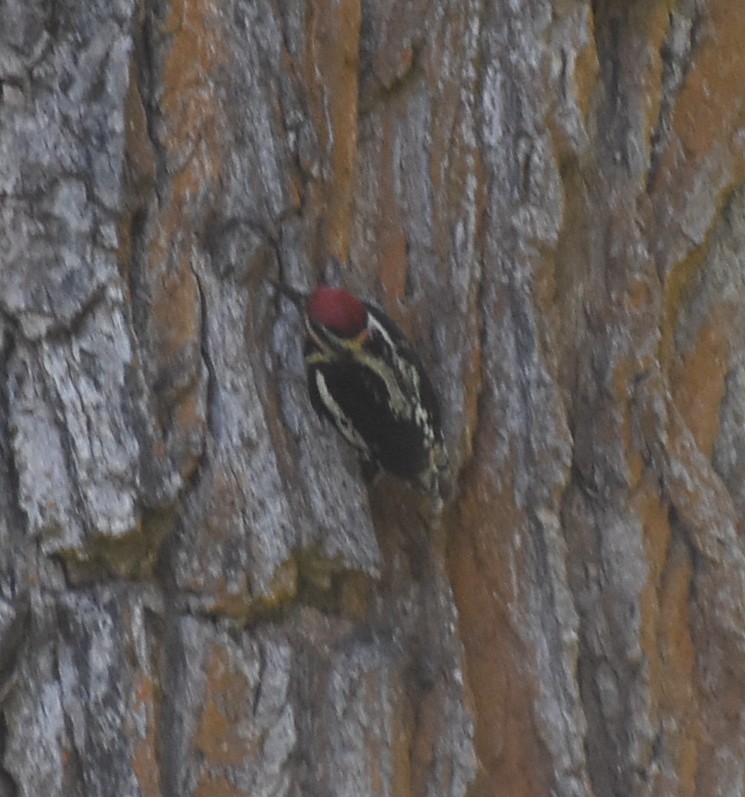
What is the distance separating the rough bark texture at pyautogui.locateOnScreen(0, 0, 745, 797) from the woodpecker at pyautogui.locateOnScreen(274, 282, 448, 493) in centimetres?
6

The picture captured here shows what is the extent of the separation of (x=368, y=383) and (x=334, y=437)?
0.12 m

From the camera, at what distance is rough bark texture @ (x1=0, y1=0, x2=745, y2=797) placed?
1667 mm

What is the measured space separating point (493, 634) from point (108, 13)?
1.31 meters

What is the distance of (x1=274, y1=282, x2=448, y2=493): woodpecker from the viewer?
180 centimetres

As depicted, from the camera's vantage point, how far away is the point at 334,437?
74.2 inches

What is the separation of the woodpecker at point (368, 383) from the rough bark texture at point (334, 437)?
56 millimetres

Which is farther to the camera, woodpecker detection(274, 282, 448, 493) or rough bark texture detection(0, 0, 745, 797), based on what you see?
woodpecker detection(274, 282, 448, 493)

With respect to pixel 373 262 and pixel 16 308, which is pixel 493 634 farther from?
pixel 16 308

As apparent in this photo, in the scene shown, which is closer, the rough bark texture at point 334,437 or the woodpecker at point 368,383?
the rough bark texture at point 334,437

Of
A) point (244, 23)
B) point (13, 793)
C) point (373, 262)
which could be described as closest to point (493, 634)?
point (373, 262)

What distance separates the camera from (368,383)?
73.4 inches

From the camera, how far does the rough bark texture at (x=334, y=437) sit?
5.47ft

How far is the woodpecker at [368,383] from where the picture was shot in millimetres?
1801

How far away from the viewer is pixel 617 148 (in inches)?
84.4
